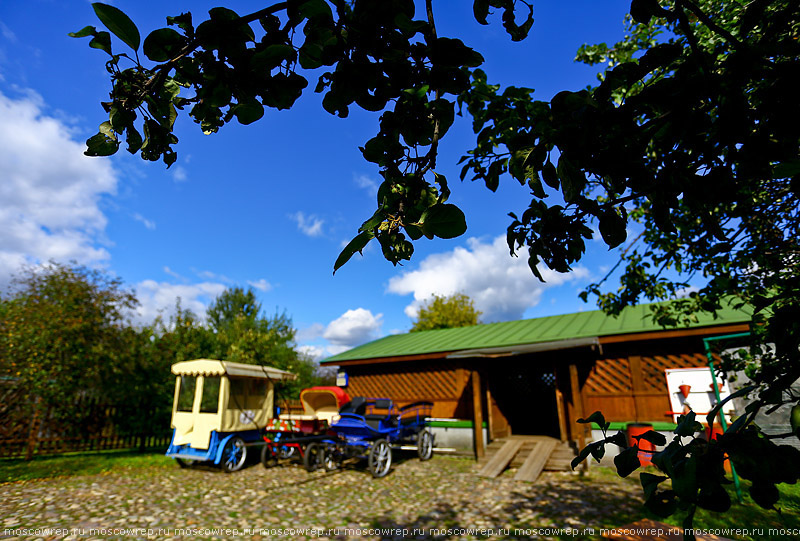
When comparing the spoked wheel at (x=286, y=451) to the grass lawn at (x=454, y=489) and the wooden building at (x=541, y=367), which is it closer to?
the grass lawn at (x=454, y=489)

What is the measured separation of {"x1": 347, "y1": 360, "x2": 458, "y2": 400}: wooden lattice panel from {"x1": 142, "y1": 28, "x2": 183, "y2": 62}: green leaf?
13172 mm

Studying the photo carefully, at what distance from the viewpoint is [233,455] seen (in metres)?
9.03

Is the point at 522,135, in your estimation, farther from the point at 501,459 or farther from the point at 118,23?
the point at 501,459

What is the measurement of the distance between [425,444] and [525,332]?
5.63 m

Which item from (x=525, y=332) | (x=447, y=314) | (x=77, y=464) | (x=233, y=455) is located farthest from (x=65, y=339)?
(x=447, y=314)

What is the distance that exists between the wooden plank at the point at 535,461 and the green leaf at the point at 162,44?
30.3 ft

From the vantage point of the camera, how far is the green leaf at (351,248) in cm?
86

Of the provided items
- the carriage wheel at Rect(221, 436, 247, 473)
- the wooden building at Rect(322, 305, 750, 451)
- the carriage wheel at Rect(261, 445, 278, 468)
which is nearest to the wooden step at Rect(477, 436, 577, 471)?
the wooden building at Rect(322, 305, 750, 451)

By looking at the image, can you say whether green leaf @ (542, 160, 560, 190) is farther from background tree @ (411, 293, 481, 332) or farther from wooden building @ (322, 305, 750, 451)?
background tree @ (411, 293, 481, 332)

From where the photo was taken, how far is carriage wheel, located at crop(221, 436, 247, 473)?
28.9ft

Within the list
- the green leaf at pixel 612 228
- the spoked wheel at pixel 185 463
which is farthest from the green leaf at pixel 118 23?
the spoked wheel at pixel 185 463

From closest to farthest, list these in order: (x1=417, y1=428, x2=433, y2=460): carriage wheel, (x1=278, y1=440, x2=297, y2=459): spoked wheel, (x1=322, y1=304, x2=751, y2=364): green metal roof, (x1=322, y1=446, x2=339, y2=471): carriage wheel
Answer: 1. (x1=322, y1=446, x2=339, y2=471): carriage wheel
2. (x1=278, y1=440, x2=297, y2=459): spoked wheel
3. (x1=322, y1=304, x2=751, y2=364): green metal roof
4. (x1=417, y1=428, x2=433, y2=460): carriage wheel

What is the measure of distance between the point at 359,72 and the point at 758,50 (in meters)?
1.05

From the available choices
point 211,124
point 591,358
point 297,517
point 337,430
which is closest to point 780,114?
point 211,124
